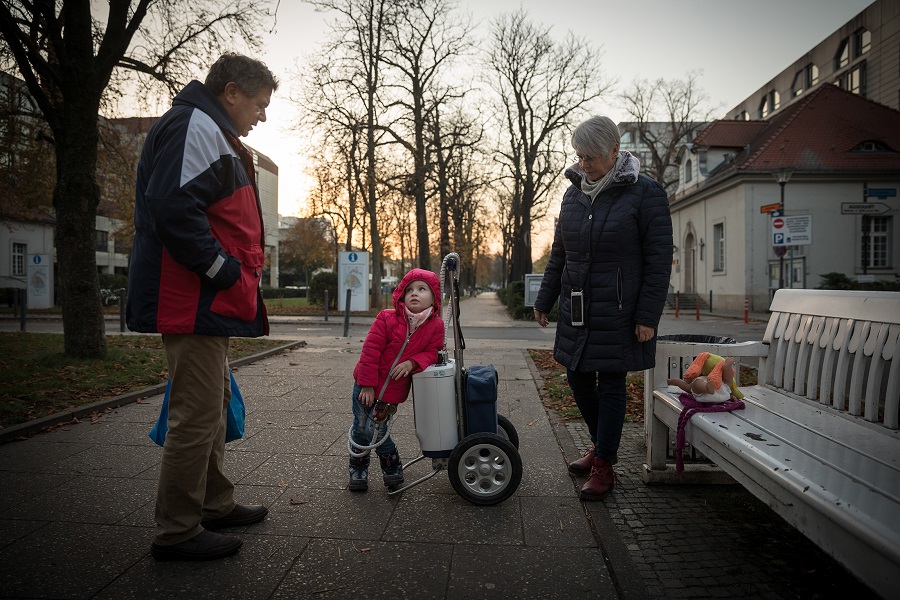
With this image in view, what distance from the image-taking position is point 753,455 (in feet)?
7.98

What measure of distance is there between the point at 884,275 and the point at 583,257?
30.5 meters

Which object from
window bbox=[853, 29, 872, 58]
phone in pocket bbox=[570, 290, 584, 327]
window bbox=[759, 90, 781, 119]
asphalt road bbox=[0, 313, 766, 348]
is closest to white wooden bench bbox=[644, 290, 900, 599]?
phone in pocket bbox=[570, 290, 584, 327]

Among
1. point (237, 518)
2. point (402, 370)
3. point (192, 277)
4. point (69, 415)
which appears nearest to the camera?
point (192, 277)

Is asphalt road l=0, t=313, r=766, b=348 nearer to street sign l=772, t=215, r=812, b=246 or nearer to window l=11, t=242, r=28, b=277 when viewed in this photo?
street sign l=772, t=215, r=812, b=246

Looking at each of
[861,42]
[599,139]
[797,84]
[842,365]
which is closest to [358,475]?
[599,139]

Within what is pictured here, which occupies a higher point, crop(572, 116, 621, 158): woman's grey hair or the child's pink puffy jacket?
crop(572, 116, 621, 158): woman's grey hair

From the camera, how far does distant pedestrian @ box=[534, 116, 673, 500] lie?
11.2ft

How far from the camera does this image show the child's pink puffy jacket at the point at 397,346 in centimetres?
329

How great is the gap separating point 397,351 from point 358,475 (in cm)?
83

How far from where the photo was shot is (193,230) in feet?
8.14

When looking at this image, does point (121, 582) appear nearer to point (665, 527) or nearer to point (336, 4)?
point (665, 527)

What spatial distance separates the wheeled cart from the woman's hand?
0.84 metres

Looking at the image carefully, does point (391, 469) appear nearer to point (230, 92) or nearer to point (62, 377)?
point (230, 92)

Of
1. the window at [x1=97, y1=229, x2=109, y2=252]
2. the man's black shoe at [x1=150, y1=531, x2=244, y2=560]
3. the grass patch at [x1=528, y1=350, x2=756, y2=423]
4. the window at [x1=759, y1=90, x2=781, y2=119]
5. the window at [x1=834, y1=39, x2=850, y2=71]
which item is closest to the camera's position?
the man's black shoe at [x1=150, y1=531, x2=244, y2=560]
